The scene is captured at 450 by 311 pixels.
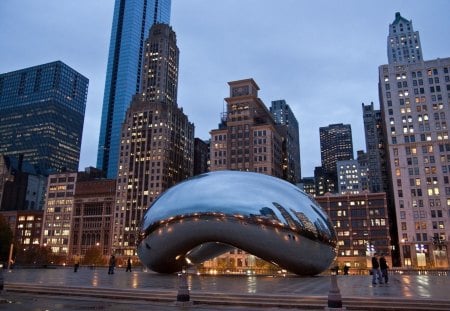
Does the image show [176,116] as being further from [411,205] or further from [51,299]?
[51,299]

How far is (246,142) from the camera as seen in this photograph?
132 meters

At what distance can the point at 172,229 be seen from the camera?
1980cm

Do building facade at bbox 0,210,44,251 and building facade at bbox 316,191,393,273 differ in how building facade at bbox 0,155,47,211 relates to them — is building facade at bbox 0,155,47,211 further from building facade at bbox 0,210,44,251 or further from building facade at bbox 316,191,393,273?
building facade at bbox 316,191,393,273

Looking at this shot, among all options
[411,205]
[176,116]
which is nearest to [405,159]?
[411,205]

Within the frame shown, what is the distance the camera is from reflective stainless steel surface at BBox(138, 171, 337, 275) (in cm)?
1897

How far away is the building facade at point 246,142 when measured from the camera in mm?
129375

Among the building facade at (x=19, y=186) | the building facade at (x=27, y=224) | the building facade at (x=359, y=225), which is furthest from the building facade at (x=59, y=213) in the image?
the building facade at (x=359, y=225)

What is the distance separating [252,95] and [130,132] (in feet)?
153

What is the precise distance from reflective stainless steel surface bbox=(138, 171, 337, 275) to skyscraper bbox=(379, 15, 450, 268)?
82107 millimetres

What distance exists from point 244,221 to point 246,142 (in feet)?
372

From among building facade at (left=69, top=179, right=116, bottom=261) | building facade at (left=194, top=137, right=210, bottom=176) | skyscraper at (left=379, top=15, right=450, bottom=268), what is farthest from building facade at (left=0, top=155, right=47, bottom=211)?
skyscraper at (left=379, top=15, right=450, bottom=268)

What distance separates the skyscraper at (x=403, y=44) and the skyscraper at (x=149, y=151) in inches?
3437

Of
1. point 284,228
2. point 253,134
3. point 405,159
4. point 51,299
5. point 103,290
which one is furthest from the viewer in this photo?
point 253,134

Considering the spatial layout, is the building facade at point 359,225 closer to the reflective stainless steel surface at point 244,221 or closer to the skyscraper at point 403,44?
the skyscraper at point 403,44
